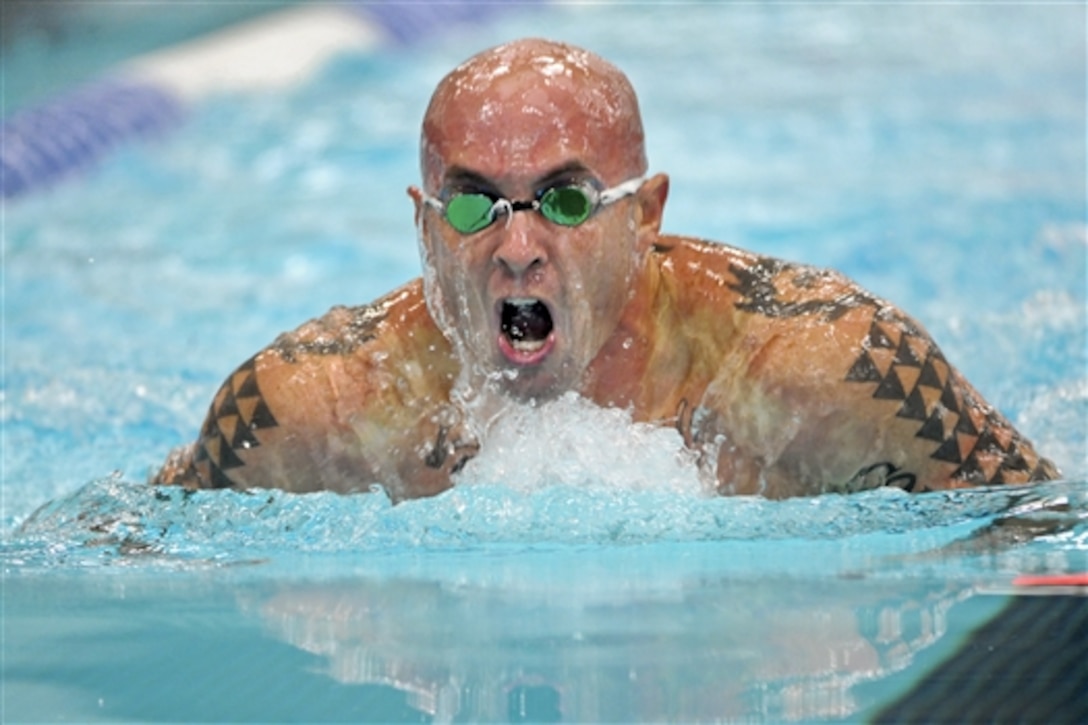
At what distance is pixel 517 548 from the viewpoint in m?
2.37

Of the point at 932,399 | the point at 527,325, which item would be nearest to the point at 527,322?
the point at 527,325

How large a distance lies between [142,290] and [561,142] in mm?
3261

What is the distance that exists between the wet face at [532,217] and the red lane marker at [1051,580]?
0.85 metres

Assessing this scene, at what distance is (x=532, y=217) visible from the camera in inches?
101

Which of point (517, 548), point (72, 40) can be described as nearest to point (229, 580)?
point (517, 548)

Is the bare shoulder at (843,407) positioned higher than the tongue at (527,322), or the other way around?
the tongue at (527,322)

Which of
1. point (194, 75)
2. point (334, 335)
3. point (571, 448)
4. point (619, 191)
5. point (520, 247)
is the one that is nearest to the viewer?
point (520, 247)

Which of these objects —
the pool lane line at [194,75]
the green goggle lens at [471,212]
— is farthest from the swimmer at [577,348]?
the pool lane line at [194,75]

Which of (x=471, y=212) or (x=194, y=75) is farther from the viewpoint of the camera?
(x=194, y=75)

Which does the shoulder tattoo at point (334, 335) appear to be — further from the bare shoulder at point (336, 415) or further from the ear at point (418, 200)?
the ear at point (418, 200)

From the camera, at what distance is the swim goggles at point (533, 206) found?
2572 millimetres

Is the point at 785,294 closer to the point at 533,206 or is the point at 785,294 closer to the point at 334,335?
the point at 533,206

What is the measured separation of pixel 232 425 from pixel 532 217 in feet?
2.05

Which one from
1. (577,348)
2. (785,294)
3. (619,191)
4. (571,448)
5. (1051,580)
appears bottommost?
(1051,580)
